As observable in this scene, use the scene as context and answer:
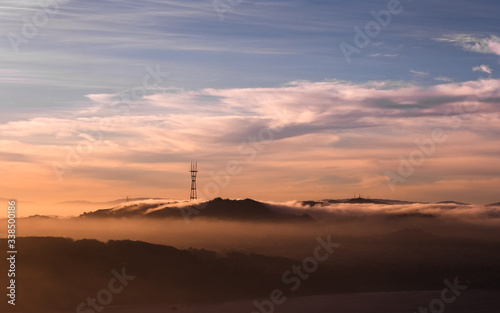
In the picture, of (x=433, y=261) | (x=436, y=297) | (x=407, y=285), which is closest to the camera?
(x=436, y=297)

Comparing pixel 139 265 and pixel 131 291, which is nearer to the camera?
pixel 131 291

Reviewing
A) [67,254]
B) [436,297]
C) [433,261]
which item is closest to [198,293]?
[67,254]

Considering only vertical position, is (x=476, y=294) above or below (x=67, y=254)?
below

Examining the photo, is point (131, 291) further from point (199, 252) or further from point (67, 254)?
point (199, 252)

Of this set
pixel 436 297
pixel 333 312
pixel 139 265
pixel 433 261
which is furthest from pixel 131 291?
pixel 433 261

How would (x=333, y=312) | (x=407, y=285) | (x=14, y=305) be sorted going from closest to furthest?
(x=14, y=305) < (x=333, y=312) < (x=407, y=285)

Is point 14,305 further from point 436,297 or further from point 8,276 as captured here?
point 436,297

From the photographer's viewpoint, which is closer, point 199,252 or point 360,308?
point 360,308
